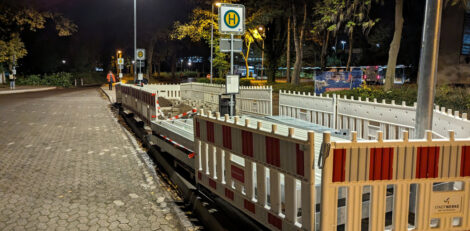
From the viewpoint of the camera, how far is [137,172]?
279 inches

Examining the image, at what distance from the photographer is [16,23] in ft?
111

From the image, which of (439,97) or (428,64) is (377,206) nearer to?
(428,64)

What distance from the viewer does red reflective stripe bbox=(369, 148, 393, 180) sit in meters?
3.06

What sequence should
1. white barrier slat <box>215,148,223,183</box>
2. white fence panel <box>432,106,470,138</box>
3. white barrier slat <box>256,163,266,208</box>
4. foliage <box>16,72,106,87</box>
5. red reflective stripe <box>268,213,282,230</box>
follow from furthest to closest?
foliage <box>16,72,106,87</box>, white barrier slat <box>215,148,223,183</box>, white fence panel <box>432,106,470,138</box>, white barrier slat <box>256,163,266,208</box>, red reflective stripe <box>268,213,282,230</box>

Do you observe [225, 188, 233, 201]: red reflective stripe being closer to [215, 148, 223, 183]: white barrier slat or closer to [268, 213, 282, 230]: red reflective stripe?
[215, 148, 223, 183]: white barrier slat

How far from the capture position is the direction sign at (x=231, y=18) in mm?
8148

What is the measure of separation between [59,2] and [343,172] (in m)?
38.4

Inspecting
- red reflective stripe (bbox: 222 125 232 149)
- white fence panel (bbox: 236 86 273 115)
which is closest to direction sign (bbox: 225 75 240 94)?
white fence panel (bbox: 236 86 273 115)

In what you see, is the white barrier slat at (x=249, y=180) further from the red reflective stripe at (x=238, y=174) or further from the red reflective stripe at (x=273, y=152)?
the red reflective stripe at (x=273, y=152)

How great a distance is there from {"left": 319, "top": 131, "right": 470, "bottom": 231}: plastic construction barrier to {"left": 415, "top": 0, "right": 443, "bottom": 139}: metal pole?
1015 mm

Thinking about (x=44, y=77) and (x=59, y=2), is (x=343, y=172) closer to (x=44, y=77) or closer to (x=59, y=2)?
(x=59, y=2)

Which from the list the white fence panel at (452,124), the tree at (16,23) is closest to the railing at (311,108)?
the white fence panel at (452,124)

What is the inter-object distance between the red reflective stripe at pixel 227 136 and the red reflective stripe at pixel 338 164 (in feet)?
5.25

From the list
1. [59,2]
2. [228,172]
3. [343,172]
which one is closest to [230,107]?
[228,172]
